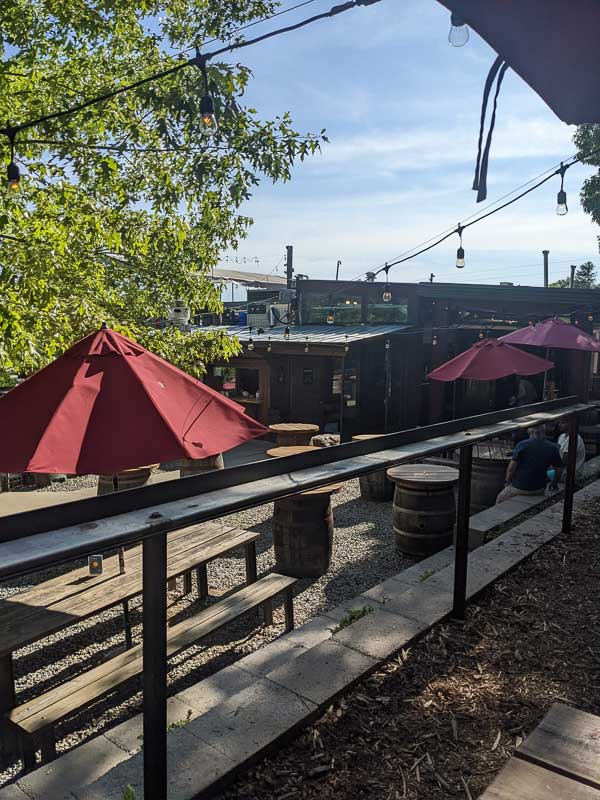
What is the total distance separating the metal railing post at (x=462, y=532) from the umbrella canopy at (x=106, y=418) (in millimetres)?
1908

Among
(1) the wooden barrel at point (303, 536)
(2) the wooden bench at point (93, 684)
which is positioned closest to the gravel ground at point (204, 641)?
(1) the wooden barrel at point (303, 536)

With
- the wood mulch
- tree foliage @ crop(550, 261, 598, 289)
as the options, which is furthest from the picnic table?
tree foliage @ crop(550, 261, 598, 289)

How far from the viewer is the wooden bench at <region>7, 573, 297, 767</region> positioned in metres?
3.12

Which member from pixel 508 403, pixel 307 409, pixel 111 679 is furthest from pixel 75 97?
pixel 508 403

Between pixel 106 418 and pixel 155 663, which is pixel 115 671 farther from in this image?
pixel 155 663

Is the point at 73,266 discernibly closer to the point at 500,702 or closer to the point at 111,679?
the point at 111,679

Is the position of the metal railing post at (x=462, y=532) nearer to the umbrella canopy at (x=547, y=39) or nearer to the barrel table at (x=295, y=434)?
the umbrella canopy at (x=547, y=39)

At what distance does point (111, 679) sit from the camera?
11.5 feet

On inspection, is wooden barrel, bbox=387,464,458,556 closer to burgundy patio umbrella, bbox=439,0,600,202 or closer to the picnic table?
the picnic table

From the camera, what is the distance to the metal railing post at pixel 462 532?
10.0ft

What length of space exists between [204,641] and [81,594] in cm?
128

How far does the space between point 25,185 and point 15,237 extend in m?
0.84

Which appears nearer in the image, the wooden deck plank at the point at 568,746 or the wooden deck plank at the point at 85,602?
the wooden deck plank at the point at 568,746

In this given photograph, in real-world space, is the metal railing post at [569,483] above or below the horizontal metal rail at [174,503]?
below
